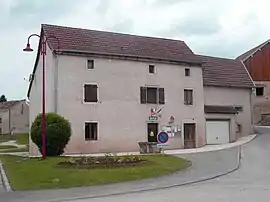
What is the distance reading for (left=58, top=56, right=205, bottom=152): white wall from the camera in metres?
34.6

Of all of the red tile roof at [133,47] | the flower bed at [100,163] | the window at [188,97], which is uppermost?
the red tile roof at [133,47]

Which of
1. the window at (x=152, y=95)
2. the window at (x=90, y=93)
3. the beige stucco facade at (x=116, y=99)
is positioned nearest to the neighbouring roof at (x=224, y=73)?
the beige stucco facade at (x=116, y=99)

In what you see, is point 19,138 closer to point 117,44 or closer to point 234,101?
point 234,101

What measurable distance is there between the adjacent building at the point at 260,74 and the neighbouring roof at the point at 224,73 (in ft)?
20.8

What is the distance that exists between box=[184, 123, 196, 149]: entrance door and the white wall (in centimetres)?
A: 44

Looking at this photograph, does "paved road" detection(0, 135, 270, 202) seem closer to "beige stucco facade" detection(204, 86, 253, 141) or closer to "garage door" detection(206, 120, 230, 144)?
"garage door" detection(206, 120, 230, 144)

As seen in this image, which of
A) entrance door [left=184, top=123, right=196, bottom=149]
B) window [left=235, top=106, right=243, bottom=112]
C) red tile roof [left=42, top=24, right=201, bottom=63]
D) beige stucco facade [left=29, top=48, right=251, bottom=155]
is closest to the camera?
beige stucco facade [left=29, top=48, right=251, bottom=155]

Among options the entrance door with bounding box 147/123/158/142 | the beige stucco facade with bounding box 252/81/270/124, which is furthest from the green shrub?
the beige stucco facade with bounding box 252/81/270/124

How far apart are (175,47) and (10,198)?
1175 inches

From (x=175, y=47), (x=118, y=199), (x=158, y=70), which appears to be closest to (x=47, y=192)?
(x=118, y=199)

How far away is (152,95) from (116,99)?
3.17m

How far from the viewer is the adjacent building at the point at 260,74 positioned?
181ft

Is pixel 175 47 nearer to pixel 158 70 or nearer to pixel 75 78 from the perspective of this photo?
pixel 158 70

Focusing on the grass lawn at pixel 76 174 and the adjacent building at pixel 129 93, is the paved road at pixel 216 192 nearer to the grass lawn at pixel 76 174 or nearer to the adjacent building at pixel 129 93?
the grass lawn at pixel 76 174
